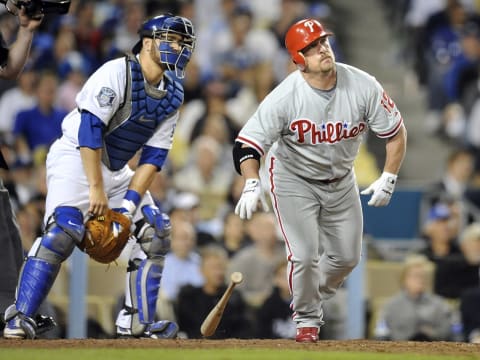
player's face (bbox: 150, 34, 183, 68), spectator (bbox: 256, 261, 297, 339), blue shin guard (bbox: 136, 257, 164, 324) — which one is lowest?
spectator (bbox: 256, 261, 297, 339)

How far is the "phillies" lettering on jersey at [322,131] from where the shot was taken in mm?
7461

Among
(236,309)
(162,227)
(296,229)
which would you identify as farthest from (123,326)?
(236,309)

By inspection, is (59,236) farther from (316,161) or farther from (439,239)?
(439,239)

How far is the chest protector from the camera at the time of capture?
764 centimetres

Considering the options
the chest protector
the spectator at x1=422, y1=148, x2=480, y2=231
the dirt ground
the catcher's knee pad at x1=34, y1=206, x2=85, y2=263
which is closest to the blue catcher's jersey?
the chest protector

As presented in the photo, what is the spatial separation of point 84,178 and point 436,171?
762 centimetres

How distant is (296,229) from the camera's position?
766cm

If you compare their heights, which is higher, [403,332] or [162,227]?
[162,227]

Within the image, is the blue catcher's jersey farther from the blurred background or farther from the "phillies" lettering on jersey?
the blurred background

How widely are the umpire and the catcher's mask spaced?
2.33 feet

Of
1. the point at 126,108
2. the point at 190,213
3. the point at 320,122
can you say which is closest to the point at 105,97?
the point at 126,108

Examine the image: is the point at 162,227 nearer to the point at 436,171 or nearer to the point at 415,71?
the point at 436,171

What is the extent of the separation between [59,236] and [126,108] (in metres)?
0.91

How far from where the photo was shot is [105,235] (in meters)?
7.50
